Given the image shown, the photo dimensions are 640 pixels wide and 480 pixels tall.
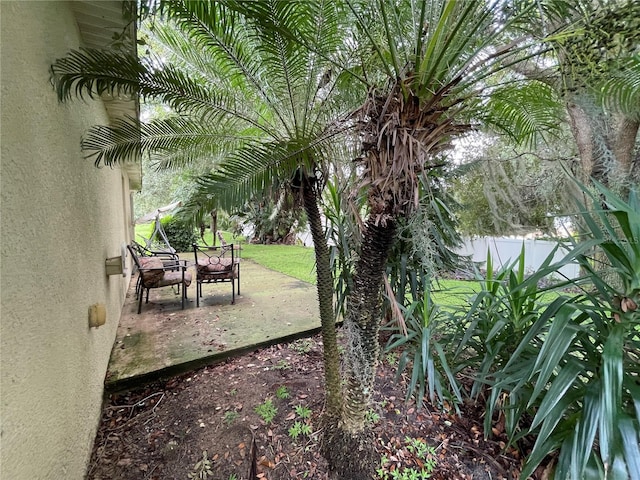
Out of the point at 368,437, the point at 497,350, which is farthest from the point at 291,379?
the point at 497,350

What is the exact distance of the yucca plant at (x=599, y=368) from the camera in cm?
139

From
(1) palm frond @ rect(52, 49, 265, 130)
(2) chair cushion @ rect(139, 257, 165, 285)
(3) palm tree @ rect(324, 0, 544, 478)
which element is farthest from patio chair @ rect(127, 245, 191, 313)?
(3) palm tree @ rect(324, 0, 544, 478)

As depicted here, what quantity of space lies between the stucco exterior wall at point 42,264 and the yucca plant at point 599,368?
2360 millimetres

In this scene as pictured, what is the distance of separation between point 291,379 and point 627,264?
9.16ft

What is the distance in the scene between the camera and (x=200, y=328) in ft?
13.0

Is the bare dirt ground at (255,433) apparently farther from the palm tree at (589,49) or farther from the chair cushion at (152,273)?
the palm tree at (589,49)

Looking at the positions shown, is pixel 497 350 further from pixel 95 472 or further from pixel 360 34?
pixel 95 472

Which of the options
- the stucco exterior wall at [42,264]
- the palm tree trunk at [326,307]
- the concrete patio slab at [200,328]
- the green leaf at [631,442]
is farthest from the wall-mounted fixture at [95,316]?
the green leaf at [631,442]

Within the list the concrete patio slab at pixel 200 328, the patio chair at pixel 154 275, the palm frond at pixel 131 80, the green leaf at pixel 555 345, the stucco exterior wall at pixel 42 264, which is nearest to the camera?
the stucco exterior wall at pixel 42 264

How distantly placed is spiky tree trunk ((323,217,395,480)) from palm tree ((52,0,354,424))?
0.22 meters

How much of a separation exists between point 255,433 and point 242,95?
300 cm

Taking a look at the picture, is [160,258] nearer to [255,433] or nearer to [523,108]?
[255,433]

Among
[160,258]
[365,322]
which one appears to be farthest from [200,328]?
[365,322]

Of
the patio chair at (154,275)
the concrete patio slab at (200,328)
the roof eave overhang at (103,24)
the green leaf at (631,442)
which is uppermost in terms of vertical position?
the roof eave overhang at (103,24)
